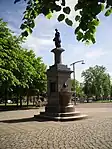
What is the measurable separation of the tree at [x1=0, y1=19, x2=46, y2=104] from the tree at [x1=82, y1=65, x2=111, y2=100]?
137 ft

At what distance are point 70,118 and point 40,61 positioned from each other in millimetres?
28263

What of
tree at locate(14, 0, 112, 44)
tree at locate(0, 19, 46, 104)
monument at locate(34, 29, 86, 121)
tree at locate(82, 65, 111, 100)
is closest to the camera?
tree at locate(14, 0, 112, 44)

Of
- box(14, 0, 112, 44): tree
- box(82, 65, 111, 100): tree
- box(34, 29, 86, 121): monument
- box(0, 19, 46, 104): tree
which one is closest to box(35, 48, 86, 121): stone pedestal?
box(34, 29, 86, 121): monument

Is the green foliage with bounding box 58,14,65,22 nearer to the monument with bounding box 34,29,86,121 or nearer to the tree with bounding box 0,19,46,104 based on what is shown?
the monument with bounding box 34,29,86,121

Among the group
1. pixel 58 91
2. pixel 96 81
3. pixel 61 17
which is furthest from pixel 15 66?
pixel 96 81

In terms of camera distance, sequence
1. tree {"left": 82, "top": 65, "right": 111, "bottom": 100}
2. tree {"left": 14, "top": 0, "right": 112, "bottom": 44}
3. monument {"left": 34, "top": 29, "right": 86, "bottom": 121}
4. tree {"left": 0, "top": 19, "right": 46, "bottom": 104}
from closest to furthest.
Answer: tree {"left": 14, "top": 0, "right": 112, "bottom": 44}
monument {"left": 34, "top": 29, "right": 86, "bottom": 121}
tree {"left": 0, "top": 19, "right": 46, "bottom": 104}
tree {"left": 82, "top": 65, "right": 111, "bottom": 100}

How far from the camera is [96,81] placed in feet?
278

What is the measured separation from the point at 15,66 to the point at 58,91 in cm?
826

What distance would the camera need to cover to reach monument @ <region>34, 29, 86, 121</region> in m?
19.8

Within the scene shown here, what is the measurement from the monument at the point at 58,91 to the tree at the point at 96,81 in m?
62.0

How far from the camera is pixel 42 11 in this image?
3.84m

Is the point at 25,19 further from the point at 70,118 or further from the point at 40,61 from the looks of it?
the point at 40,61

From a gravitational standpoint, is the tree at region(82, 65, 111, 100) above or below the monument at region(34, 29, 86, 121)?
above

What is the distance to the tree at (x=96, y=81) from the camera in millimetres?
83750
